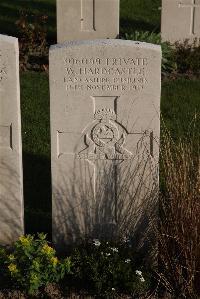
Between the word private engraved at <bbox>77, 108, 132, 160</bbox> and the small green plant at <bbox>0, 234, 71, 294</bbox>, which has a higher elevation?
the word private engraved at <bbox>77, 108, 132, 160</bbox>

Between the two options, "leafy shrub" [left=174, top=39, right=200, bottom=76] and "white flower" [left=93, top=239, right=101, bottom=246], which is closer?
"white flower" [left=93, top=239, right=101, bottom=246]

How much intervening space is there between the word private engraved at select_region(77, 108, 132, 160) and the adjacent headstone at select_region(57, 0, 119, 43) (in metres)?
6.53

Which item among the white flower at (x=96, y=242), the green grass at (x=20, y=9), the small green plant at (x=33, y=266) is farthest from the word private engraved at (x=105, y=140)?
the green grass at (x=20, y=9)

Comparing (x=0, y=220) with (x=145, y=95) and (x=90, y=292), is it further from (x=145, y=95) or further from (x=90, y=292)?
(x=145, y=95)

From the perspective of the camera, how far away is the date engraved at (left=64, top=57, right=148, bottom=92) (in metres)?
5.27

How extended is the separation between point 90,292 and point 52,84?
1583mm

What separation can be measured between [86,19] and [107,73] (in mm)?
6887

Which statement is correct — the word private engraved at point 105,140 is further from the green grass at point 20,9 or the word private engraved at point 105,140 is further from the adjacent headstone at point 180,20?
the green grass at point 20,9

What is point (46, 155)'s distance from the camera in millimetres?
7867

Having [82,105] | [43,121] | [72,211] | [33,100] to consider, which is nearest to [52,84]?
[82,105]

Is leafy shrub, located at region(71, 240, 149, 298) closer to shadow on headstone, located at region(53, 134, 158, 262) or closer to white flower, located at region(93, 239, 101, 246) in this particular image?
white flower, located at region(93, 239, 101, 246)

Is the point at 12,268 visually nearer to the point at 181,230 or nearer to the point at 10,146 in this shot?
the point at 10,146

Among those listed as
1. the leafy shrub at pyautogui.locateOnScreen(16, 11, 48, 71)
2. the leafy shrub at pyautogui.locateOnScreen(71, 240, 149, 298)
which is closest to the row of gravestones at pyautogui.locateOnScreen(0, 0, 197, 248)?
the leafy shrub at pyautogui.locateOnScreen(71, 240, 149, 298)

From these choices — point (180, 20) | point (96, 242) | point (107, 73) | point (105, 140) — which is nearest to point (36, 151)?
point (105, 140)
